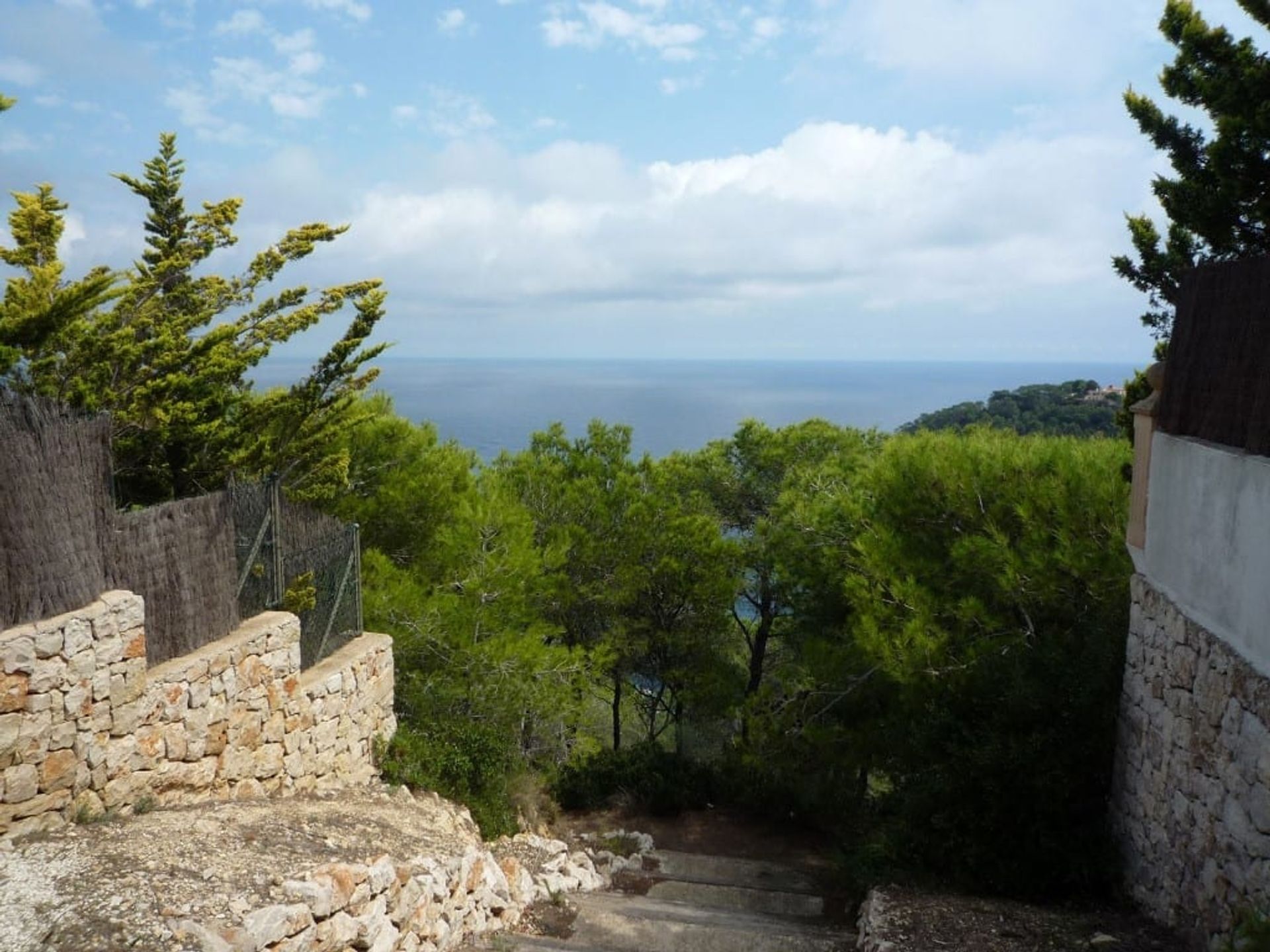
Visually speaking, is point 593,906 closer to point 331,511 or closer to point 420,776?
point 420,776

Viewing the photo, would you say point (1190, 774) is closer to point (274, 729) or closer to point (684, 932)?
point (684, 932)

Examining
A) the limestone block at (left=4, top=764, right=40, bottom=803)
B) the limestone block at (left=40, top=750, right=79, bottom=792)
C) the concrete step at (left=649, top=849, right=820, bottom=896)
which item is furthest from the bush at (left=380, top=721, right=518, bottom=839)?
the limestone block at (left=4, top=764, right=40, bottom=803)

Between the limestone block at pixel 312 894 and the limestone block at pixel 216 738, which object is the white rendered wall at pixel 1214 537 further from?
the limestone block at pixel 216 738

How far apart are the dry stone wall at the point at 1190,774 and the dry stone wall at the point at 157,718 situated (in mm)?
6900

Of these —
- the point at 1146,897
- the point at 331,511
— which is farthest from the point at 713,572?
the point at 1146,897

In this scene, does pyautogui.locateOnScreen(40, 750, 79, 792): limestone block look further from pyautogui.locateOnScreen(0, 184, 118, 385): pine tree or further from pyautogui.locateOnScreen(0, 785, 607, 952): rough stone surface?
pyautogui.locateOnScreen(0, 184, 118, 385): pine tree

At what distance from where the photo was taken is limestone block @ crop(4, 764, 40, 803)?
18.1ft

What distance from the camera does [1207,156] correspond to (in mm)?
10453

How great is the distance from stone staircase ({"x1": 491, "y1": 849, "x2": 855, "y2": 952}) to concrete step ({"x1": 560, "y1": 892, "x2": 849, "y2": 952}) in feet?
0.03

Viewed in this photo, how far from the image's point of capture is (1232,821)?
18.1ft

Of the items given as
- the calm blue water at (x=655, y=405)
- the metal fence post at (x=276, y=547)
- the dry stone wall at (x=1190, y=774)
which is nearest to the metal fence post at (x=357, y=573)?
the metal fence post at (x=276, y=547)

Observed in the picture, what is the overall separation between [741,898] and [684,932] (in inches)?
104

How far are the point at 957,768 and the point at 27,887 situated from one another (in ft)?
22.1

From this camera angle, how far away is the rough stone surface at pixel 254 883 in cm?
A: 465
